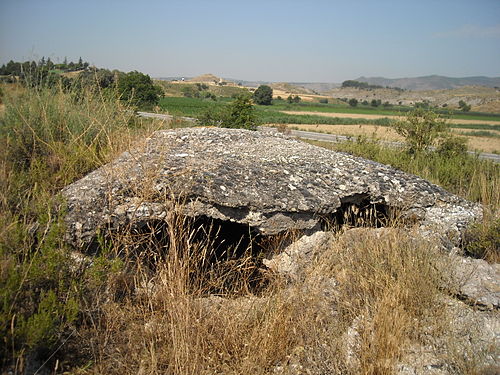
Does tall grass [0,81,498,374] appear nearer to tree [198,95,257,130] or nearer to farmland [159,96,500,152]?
farmland [159,96,500,152]

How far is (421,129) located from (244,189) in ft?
25.4

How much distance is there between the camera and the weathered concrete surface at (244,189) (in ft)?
11.9

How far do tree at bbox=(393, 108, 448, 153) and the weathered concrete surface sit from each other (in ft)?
16.8

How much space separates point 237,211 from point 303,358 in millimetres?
1643

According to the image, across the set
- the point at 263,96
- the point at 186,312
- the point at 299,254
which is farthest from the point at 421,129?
the point at 263,96

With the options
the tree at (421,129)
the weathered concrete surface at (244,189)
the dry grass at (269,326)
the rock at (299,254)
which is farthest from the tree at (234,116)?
the dry grass at (269,326)

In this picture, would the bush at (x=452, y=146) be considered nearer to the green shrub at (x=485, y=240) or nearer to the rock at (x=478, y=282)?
the green shrub at (x=485, y=240)

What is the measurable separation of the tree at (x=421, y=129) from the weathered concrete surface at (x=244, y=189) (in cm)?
513

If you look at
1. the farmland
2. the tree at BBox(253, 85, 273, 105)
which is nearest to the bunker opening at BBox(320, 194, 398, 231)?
the farmland

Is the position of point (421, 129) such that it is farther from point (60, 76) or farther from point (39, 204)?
point (39, 204)

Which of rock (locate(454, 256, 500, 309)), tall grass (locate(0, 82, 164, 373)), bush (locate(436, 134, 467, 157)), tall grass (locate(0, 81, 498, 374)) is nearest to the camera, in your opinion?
tall grass (locate(0, 82, 164, 373))

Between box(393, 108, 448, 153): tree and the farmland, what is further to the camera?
the farmland

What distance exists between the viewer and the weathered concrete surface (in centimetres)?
363

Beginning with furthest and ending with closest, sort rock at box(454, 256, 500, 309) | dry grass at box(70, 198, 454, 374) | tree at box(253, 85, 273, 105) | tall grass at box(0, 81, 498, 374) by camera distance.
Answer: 1. tree at box(253, 85, 273, 105)
2. rock at box(454, 256, 500, 309)
3. dry grass at box(70, 198, 454, 374)
4. tall grass at box(0, 81, 498, 374)
